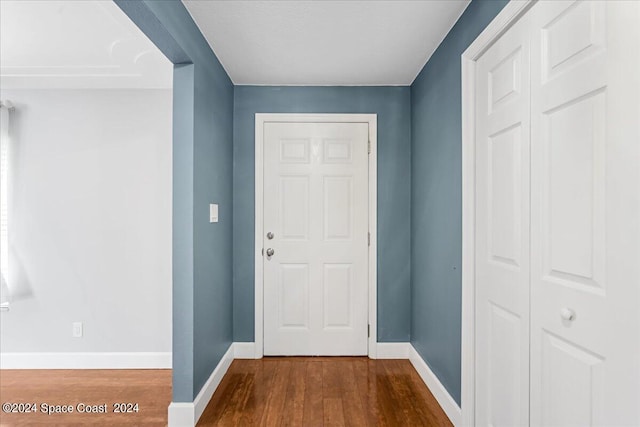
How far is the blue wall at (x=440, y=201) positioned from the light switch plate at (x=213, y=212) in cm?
156

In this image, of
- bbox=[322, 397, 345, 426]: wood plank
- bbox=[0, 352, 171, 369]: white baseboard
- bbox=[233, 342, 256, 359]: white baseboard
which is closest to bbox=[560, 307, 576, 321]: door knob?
bbox=[322, 397, 345, 426]: wood plank

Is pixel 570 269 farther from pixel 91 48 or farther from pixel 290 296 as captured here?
pixel 91 48

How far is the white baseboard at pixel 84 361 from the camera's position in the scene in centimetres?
298

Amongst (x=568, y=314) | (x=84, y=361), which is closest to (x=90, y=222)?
(x=84, y=361)

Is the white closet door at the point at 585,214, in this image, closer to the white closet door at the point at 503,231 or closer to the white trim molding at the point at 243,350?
the white closet door at the point at 503,231

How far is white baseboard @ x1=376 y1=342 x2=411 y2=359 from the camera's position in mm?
3219

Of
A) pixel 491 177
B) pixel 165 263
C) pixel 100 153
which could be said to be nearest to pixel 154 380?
pixel 165 263

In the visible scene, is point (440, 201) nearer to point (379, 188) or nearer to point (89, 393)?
point (379, 188)

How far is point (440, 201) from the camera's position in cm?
250

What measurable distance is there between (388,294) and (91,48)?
9.73 ft

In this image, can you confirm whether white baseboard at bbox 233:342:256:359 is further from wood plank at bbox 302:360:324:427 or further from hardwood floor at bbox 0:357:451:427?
wood plank at bbox 302:360:324:427

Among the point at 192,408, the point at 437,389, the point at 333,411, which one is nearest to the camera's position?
the point at 192,408

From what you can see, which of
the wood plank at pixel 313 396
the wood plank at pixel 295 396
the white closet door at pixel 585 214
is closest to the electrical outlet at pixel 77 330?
the wood plank at pixel 295 396

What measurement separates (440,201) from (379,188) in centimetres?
82
